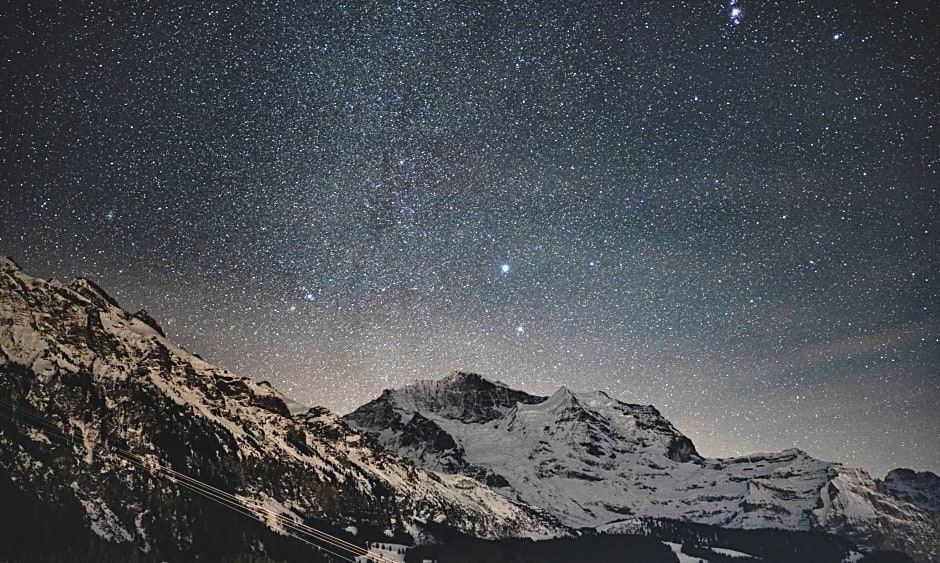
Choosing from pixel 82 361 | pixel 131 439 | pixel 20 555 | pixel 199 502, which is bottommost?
Answer: pixel 20 555

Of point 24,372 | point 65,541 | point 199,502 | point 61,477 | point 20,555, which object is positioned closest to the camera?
point 20,555

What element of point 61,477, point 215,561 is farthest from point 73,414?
point 215,561

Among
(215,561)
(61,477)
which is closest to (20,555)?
(61,477)

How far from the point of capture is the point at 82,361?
19750 cm

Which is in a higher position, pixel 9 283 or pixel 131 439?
pixel 9 283

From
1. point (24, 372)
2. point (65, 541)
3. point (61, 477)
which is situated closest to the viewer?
point (65, 541)

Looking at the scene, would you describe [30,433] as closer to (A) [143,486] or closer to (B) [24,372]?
(B) [24,372]

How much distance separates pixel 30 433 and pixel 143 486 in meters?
31.9

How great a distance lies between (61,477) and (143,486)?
93.5 ft

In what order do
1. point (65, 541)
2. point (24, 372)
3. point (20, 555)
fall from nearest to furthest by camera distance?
point (20, 555), point (65, 541), point (24, 372)

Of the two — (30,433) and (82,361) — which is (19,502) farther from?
(82,361)

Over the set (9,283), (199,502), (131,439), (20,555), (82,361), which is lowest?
(20,555)

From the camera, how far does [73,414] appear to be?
176 meters

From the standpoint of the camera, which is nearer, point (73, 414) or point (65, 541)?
point (65, 541)
